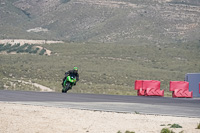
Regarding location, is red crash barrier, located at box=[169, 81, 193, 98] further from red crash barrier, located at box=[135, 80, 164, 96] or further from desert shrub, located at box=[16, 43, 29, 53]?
desert shrub, located at box=[16, 43, 29, 53]

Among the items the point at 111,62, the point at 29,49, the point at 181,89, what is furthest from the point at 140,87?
the point at 29,49

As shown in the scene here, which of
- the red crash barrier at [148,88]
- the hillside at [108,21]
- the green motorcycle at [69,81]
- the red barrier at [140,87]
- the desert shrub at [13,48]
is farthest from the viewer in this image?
the hillside at [108,21]

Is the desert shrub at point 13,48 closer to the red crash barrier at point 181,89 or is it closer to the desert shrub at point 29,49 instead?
the desert shrub at point 29,49

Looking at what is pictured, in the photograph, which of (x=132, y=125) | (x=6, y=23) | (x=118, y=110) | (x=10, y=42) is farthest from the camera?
(x=6, y=23)

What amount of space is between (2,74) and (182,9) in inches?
3788

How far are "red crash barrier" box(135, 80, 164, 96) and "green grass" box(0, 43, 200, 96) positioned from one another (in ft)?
92.7

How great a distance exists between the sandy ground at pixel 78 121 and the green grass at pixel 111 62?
39.1 meters

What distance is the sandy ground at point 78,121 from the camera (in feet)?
45.3

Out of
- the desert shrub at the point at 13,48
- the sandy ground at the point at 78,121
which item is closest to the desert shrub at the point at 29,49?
the desert shrub at the point at 13,48

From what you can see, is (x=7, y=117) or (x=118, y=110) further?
(x=118, y=110)

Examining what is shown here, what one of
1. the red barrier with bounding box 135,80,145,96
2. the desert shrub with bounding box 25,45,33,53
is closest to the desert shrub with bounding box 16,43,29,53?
the desert shrub with bounding box 25,45,33,53

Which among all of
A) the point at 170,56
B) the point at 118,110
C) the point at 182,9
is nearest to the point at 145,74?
the point at 170,56

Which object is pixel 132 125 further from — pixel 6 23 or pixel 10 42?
pixel 6 23

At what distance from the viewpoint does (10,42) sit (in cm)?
9969
